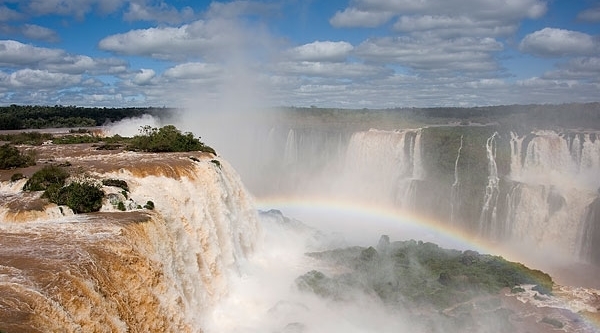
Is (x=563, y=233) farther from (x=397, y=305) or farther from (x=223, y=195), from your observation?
(x=223, y=195)

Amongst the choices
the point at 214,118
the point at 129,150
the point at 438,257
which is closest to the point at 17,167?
the point at 129,150

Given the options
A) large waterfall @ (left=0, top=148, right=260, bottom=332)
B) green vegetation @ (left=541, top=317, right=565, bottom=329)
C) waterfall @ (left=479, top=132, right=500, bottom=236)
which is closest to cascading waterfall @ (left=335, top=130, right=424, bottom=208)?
waterfall @ (left=479, top=132, right=500, bottom=236)

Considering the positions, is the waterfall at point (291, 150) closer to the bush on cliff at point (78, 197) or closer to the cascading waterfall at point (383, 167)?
the cascading waterfall at point (383, 167)

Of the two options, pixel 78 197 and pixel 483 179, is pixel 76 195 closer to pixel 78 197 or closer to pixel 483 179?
pixel 78 197

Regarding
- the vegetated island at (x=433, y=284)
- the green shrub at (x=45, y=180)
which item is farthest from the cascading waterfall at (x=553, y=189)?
the green shrub at (x=45, y=180)

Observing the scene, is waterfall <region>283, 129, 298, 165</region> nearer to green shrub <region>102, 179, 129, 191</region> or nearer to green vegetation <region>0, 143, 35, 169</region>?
green vegetation <region>0, 143, 35, 169</region>

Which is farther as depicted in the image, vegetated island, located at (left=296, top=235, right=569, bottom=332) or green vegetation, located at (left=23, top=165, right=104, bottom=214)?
vegetated island, located at (left=296, top=235, right=569, bottom=332)
